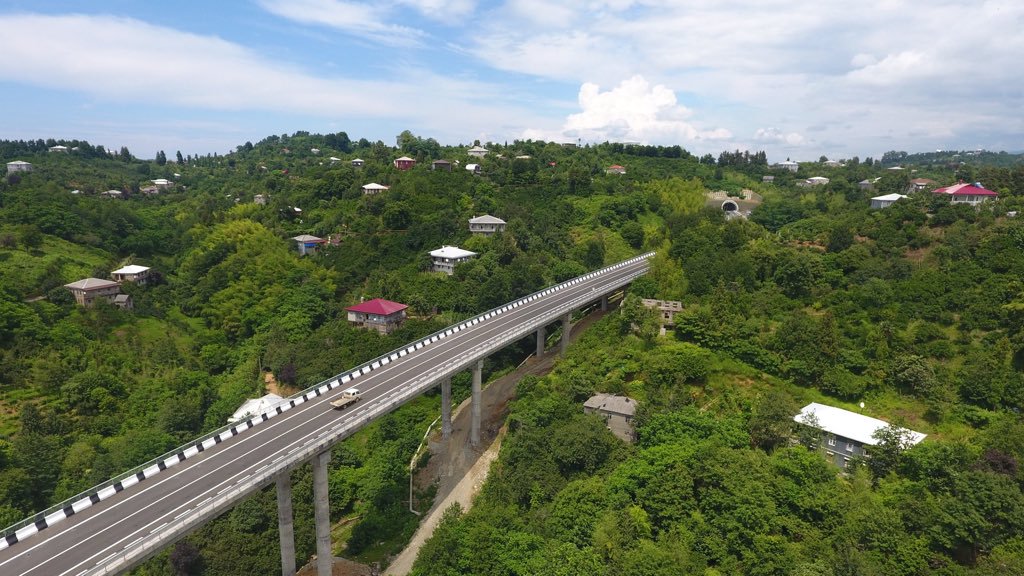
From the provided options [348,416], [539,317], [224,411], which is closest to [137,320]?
[224,411]

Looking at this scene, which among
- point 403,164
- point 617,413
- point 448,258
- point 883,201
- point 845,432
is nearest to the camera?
point 845,432

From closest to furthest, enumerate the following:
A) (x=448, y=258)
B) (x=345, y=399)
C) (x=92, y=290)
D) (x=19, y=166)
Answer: (x=345, y=399)
(x=92, y=290)
(x=448, y=258)
(x=19, y=166)

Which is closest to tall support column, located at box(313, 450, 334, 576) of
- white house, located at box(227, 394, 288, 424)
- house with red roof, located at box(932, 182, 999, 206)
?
white house, located at box(227, 394, 288, 424)

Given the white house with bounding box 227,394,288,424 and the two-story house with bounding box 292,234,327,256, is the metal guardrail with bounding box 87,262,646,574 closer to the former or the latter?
the white house with bounding box 227,394,288,424

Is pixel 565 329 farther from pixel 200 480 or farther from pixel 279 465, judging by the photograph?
pixel 200 480

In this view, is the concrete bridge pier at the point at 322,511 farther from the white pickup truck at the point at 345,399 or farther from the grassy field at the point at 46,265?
the grassy field at the point at 46,265

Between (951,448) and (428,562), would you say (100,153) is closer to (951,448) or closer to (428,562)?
(428,562)

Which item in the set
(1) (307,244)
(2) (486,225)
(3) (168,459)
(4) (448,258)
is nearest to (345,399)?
(3) (168,459)
